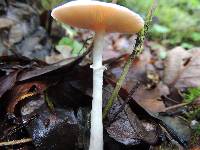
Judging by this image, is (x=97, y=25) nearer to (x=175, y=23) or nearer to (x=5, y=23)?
(x=5, y=23)

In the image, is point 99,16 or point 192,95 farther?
point 192,95

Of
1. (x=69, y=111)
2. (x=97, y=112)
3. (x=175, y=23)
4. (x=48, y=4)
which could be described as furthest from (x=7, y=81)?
(x=175, y=23)

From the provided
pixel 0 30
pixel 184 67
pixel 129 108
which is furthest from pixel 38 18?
pixel 129 108

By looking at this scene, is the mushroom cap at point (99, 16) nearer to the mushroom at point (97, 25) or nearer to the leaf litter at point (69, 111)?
the mushroom at point (97, 25)

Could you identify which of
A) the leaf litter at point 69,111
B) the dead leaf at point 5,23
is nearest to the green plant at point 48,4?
the dead leaf at point 5,23

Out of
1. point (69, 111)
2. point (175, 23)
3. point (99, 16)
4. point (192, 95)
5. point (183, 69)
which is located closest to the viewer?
point (99, 16)

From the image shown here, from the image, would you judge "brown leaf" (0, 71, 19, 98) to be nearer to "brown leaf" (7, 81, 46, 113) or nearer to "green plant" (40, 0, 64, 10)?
"brown leaf" (7, 81, 46, 113)

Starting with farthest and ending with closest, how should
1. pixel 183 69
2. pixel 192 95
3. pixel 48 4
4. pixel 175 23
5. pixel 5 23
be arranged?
pixel 175 23
pixel 48 4
pixel 5 23
pixel 183 69
pixel 192 95

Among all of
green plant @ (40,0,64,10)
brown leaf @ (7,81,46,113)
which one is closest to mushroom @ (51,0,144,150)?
brown leaf @ (7,81,46,113)

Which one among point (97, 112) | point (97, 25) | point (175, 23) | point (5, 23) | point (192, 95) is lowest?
point (175, 23)
